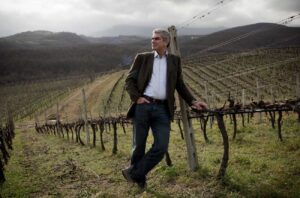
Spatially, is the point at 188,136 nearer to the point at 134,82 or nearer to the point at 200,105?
the point at 200,105

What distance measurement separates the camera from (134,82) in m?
5.45

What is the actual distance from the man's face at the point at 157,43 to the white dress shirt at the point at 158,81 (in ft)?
0.45

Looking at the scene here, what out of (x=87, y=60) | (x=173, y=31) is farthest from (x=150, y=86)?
(x=87, y=60)

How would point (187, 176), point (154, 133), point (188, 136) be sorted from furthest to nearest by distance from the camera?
point (188, 136), point (187, 176), point (154, 133)

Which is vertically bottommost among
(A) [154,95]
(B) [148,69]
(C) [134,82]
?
(A) [154,95]

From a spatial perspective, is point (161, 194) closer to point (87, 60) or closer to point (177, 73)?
point (177, 73)

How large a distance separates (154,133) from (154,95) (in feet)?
1.86

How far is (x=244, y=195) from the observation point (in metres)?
4.83

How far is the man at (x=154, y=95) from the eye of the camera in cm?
533

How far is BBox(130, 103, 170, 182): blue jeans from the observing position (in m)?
5.31

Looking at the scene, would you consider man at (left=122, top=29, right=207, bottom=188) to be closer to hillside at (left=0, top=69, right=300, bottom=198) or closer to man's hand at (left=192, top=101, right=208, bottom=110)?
man's hand at (left=192, top=101, right=208, bottom=110)

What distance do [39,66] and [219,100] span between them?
14717 cm

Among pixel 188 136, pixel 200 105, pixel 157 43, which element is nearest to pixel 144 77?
pixel 157 43

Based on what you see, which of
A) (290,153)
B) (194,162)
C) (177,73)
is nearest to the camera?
(177,73)
